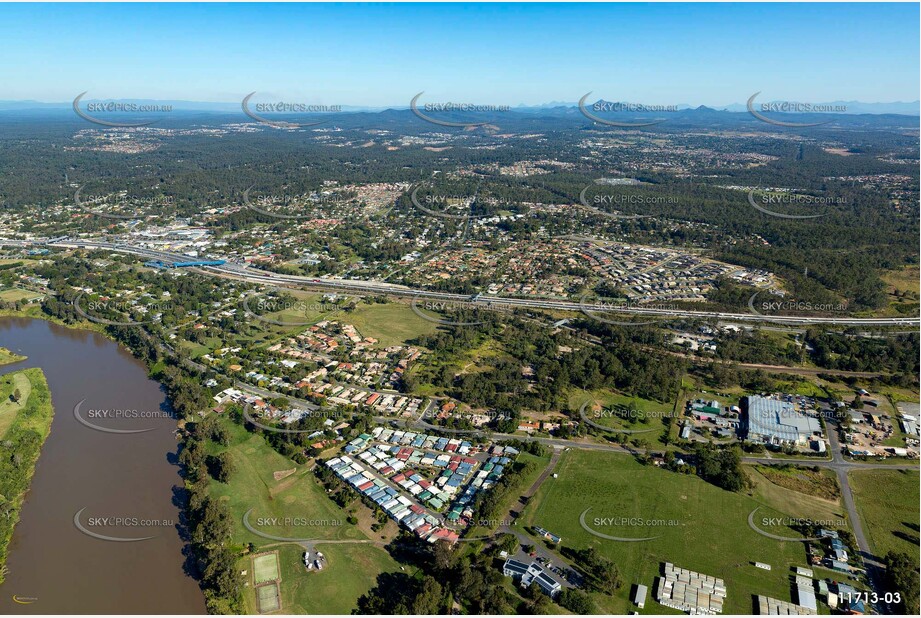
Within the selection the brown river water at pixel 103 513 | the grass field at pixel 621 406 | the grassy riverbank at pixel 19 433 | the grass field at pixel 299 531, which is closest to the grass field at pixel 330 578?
the grass field at pixel 299 531

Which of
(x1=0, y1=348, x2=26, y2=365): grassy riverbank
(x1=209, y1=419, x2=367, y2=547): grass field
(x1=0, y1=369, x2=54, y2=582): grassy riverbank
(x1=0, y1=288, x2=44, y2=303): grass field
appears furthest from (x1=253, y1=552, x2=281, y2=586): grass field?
(x1=0, y1=288, x2=44, y2=303): grass field

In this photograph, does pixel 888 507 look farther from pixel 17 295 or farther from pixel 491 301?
pixel 17 295

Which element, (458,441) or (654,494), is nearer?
(654,494)

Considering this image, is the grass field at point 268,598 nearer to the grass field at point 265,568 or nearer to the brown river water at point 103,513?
the grass field at point 265,568

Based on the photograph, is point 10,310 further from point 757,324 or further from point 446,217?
point 757,324

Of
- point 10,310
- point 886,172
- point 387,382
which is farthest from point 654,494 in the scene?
point 886,172

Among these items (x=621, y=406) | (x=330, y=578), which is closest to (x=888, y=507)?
(x=621, y=406)

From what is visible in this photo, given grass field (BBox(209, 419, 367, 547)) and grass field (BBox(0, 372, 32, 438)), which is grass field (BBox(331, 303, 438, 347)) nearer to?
grass field (BBox(209, 419, 367, 547))
